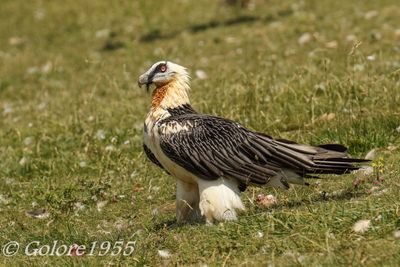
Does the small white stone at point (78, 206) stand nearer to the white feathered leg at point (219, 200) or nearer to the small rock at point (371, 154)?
the white feathered leg at point (219, 200)

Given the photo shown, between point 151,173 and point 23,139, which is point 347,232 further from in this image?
point 23,139

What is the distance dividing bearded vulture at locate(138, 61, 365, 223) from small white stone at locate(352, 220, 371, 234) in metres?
1.42

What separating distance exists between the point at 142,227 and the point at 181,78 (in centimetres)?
165

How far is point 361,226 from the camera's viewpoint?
8617mm

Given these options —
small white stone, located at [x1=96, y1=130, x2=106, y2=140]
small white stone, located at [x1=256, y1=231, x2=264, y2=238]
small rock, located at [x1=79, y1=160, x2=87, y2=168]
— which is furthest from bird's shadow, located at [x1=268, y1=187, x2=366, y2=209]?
small white stone, located at [x1=96, y1=130, x2=106, y2=140]

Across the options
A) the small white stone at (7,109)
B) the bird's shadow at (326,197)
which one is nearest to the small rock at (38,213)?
the bird's shadow at (326,197)

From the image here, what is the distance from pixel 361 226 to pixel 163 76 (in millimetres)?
3153

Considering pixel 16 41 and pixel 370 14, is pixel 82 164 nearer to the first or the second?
pixel 370 14

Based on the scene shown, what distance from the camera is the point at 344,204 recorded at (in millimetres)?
9383

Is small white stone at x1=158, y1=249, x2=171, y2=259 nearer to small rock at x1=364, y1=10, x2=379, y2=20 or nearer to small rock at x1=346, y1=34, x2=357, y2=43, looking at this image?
small rock at x1=346, y1=34, x2=357, y2=43

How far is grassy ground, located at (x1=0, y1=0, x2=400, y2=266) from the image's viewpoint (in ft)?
29.1

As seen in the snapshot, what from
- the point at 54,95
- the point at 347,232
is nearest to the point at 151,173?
the point at 347,232

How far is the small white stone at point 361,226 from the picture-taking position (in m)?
8.58

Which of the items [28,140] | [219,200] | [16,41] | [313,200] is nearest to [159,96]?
[219,200]
